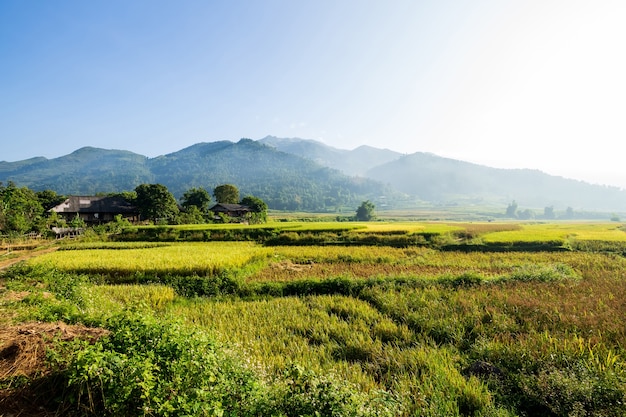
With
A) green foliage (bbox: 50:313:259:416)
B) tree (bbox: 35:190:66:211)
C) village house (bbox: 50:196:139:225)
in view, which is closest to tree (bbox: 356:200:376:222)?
village house (bbox: 50:196:139:225)

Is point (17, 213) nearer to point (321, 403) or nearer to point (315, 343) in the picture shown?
point (315, 343)

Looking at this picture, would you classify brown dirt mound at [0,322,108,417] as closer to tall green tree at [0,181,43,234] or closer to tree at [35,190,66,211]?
tall green tree at [0,181,43,234]

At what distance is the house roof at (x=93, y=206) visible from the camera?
52812mm

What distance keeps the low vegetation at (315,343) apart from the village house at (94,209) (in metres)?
46.3

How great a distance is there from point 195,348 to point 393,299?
24.7 feet

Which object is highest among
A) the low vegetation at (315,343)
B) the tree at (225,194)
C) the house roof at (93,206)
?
the tree at (225,194)

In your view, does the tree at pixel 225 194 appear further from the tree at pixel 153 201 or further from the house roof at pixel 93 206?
the tree at pixel 153 201

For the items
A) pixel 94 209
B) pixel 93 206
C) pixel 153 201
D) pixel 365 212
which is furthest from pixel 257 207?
pixel 365 212

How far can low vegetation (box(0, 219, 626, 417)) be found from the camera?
147 inches

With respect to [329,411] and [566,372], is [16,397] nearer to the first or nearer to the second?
[329,411]

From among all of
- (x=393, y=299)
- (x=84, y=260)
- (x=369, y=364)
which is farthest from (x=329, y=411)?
(x=84, y=260)

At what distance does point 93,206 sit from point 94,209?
3.44ft

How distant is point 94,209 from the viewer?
53844mm

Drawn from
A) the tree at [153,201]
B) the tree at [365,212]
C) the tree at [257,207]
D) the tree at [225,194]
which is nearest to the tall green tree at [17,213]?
the tree at [153,201]
